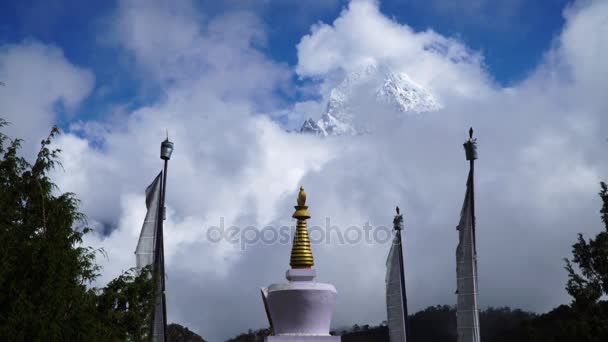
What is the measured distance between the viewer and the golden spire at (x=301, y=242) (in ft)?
68.9

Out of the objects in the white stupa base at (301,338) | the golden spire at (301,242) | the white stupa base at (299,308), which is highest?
the golden spire at (301,242)

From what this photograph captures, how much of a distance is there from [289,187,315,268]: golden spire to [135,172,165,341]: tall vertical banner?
485cm

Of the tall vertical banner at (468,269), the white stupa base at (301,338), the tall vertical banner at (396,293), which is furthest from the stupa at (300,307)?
the tall vertical banner at (468,269)

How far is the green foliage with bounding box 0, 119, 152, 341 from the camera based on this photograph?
13039 millimetres

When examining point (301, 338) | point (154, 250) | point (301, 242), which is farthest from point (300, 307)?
point (154, 250)

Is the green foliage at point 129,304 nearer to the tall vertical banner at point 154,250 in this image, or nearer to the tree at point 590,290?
the tall vertical banner at point 154,250

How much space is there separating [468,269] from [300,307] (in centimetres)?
575

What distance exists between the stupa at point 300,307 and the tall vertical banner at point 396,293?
1813mm

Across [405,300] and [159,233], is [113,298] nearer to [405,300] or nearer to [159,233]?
[159,233]

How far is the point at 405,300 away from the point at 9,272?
1180 centimetres

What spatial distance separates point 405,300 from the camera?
68.1ft

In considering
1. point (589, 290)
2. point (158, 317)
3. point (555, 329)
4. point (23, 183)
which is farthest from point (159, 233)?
point (555, 329)

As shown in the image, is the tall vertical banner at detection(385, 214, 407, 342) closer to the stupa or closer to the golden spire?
the stupa

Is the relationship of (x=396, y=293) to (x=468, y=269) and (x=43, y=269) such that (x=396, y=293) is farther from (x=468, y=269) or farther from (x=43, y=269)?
(x=43, y=269)
